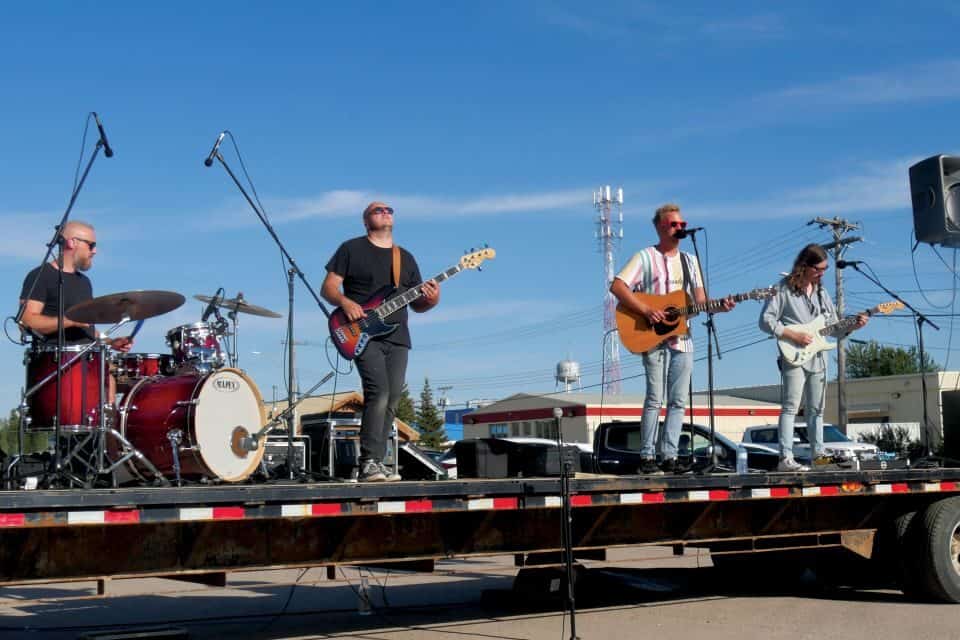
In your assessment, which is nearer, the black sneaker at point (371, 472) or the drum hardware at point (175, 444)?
the black sneaker at point (371, 472)

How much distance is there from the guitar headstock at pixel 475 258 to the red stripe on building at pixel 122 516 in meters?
3.28

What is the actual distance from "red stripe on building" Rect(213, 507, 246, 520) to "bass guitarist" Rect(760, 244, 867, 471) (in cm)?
487

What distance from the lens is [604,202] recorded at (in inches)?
3017

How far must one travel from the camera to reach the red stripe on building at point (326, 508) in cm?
600

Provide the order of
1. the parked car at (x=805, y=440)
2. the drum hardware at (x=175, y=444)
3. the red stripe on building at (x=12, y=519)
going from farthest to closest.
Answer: the parked car at (x=805, y=440) < the drum hardware at (x=175, y=444) < the red stripe on building at (x=12, y=519)

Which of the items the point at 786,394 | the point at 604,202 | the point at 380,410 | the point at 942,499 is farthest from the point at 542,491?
the point at 604,202

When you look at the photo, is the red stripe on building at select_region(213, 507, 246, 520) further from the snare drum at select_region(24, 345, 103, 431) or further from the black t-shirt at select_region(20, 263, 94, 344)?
the black t-shirt at select_region(20, 263, 94, 344)

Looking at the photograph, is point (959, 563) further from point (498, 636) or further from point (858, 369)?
point (858, 369)

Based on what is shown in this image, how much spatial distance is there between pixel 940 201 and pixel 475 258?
143 inches

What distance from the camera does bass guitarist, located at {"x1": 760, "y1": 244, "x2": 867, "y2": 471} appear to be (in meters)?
9.00

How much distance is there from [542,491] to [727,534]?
2.22 meters

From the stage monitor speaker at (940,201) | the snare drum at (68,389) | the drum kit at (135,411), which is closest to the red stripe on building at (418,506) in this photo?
the drum kit at (135,411)

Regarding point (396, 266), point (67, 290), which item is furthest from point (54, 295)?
point (396, 266)

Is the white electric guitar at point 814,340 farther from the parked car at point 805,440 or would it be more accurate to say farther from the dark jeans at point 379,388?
the parked car at point 805,440
